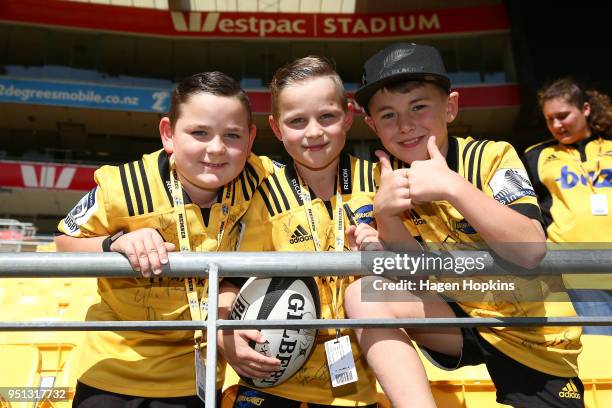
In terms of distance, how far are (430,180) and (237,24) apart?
19.5 metres

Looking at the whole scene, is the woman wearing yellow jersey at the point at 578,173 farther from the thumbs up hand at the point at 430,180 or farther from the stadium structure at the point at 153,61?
the stadium structure at the point at 153,61

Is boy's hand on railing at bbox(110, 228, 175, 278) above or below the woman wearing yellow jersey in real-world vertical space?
below

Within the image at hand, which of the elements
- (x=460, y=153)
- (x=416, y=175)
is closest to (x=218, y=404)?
(x=416, y=175)

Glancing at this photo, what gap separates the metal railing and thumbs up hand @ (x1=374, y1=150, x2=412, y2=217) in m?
0.22

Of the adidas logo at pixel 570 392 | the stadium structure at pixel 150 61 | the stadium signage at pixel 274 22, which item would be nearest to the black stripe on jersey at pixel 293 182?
the adidas logo at pixel 570 392

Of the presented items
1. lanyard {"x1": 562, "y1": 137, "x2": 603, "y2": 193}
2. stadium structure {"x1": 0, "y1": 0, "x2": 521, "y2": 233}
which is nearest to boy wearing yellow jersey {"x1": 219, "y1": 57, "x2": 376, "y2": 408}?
lanyard {"x1": 562, "y1": 137, "x2": 603, "y2": 193}

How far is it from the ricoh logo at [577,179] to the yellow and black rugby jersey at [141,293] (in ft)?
6.73

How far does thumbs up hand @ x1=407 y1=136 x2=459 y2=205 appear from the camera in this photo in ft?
5.05

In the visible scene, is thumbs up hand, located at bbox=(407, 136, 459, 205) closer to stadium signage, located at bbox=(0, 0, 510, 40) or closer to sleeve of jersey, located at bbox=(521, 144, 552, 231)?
sleeve of jersey, located at bbox=(521, 144, 552, 231)

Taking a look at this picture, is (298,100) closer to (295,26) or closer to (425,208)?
(425,208)

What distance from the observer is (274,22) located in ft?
64.8

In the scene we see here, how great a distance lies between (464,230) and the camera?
1.88 m

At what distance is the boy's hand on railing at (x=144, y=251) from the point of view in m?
1.45

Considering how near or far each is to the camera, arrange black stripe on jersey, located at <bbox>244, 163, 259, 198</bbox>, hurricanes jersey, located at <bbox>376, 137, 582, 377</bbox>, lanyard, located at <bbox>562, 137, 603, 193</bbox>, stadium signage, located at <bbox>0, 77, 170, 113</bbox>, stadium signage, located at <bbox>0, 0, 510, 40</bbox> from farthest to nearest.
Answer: stadium signage, located at <bbox>0, 0, 510, 40</bbox>
stadium signage, located at <bbox>0, 77, 170, 113</bbox>
lanyard, located at <bbox>562, 137, 603, 193</bbox>
black stripe on jersey, located at <bbox>244, 163, 259, 198</bbox>
hurricanes jersey, located at <bbox>376, 137, 582, 377</bbox>
